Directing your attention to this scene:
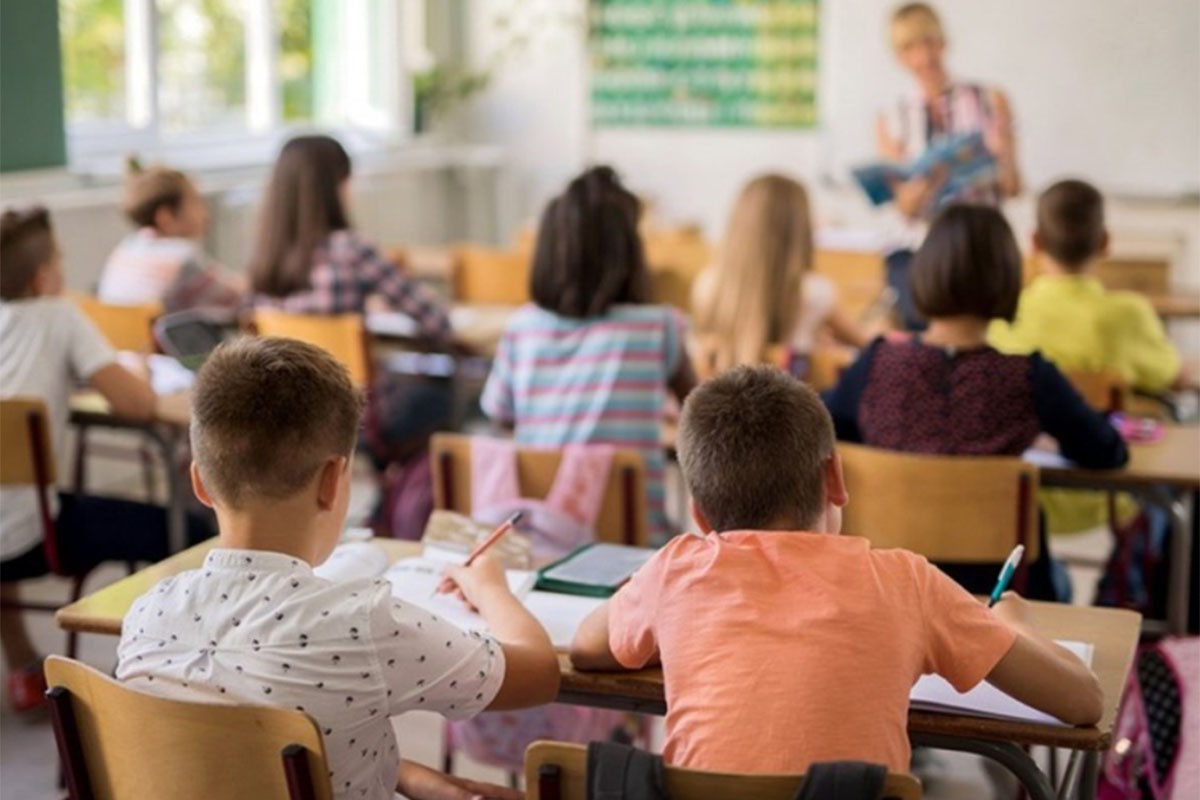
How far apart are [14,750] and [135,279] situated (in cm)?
165

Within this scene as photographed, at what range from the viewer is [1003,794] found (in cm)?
354

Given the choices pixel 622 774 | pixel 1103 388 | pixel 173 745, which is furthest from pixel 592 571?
pixel 1103 388

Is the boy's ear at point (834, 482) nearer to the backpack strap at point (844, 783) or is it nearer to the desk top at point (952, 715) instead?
the desk top at point (952, 715)

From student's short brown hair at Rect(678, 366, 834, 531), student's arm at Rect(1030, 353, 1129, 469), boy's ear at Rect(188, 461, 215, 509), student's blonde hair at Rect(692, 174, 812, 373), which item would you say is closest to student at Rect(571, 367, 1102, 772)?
student's short brown hair at Rect(678, 366, 834, 531)

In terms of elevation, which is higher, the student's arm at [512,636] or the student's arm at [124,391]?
the student's arm at [124,391]

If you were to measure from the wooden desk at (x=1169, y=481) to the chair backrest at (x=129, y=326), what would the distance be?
2.40 meters

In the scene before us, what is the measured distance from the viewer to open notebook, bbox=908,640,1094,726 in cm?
204

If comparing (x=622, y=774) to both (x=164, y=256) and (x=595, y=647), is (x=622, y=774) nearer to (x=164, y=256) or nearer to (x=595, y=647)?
(x=595, y=647)

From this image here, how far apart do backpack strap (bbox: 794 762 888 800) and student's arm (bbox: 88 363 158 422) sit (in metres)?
2.52

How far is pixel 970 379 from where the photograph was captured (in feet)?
10.5

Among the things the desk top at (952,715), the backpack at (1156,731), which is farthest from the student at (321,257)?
the backpack at (1156,731)

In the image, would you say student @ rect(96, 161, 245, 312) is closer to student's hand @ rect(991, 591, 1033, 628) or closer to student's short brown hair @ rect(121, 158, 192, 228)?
student's short brown hair @ rect(121, 158, 192, 228)

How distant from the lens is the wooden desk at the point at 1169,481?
Answer: 335 centimetres

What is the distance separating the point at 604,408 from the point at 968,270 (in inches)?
32.8
